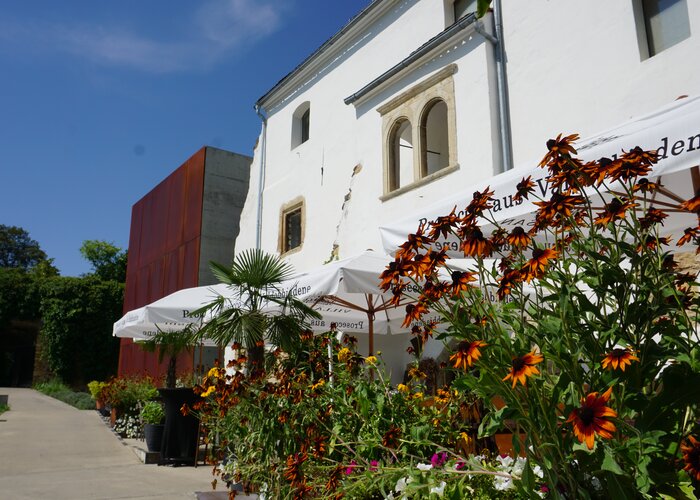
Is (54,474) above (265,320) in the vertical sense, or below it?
below

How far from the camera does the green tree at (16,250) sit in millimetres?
53156

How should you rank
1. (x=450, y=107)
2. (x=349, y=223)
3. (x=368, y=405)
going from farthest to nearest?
(x=349, y=223) → (x=450, y=107) → (x=368, y=405)

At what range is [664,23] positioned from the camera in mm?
6680

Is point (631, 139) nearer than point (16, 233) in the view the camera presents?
Yes

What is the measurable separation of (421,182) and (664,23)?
12.6ft

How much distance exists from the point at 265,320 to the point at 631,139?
403 cm

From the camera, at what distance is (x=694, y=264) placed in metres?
6.17

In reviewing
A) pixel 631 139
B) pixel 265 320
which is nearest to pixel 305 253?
pixel 265 320

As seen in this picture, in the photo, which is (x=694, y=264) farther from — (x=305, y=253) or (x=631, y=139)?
(x=305, y=253)

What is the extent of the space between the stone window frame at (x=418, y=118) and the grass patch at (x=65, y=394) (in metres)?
14.2

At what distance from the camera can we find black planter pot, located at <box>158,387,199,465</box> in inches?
294

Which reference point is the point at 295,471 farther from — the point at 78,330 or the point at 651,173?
the point at 78,330

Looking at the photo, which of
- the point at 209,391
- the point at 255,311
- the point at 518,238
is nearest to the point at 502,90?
the point at 255,311

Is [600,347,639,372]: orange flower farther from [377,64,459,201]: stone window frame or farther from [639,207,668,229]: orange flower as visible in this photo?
[377,64,459,201]: stone window frame
